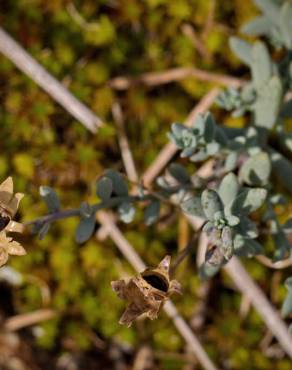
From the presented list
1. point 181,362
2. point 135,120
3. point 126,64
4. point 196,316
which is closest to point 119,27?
point 126,64

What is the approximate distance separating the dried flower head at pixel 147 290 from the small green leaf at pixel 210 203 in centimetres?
24

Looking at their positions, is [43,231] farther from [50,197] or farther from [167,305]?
[167,305]

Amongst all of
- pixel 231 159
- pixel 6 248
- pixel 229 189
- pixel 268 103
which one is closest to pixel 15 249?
pixel 6 248

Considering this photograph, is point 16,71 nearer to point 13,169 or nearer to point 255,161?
point 13,169

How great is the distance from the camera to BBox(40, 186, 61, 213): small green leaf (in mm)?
1474

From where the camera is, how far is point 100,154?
7.20 ft

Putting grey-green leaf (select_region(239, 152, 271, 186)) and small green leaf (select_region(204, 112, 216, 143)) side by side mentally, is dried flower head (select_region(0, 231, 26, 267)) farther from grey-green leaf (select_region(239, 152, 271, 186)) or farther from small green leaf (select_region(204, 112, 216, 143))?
grey-green leaf (select_region(239, 152, 271, 186))

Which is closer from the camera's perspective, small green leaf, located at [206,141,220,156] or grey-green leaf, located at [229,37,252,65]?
small green leaf, located at [206,141,220,156]

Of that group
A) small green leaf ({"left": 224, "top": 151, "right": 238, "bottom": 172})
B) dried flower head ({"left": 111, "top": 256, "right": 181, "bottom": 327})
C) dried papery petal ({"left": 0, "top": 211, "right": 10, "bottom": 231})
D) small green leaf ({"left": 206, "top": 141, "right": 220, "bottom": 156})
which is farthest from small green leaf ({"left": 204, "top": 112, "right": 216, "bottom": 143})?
dried papery petal ({"left": 0, "top": 211, "right": 10, "bottom": 231})

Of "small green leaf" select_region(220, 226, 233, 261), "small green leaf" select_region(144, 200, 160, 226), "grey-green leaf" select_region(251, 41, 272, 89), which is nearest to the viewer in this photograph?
"small green leaf" select_region(220, 226, 233, 261)

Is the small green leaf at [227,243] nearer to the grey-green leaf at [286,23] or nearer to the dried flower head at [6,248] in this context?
the dried flower head at [6,248]

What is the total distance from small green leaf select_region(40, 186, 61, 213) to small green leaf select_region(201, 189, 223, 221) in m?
0.38

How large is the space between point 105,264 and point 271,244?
606mm

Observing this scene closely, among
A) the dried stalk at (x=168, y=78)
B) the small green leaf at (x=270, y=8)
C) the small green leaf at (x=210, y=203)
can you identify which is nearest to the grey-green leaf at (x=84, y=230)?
the small green leaf at (x=210, y=203)
